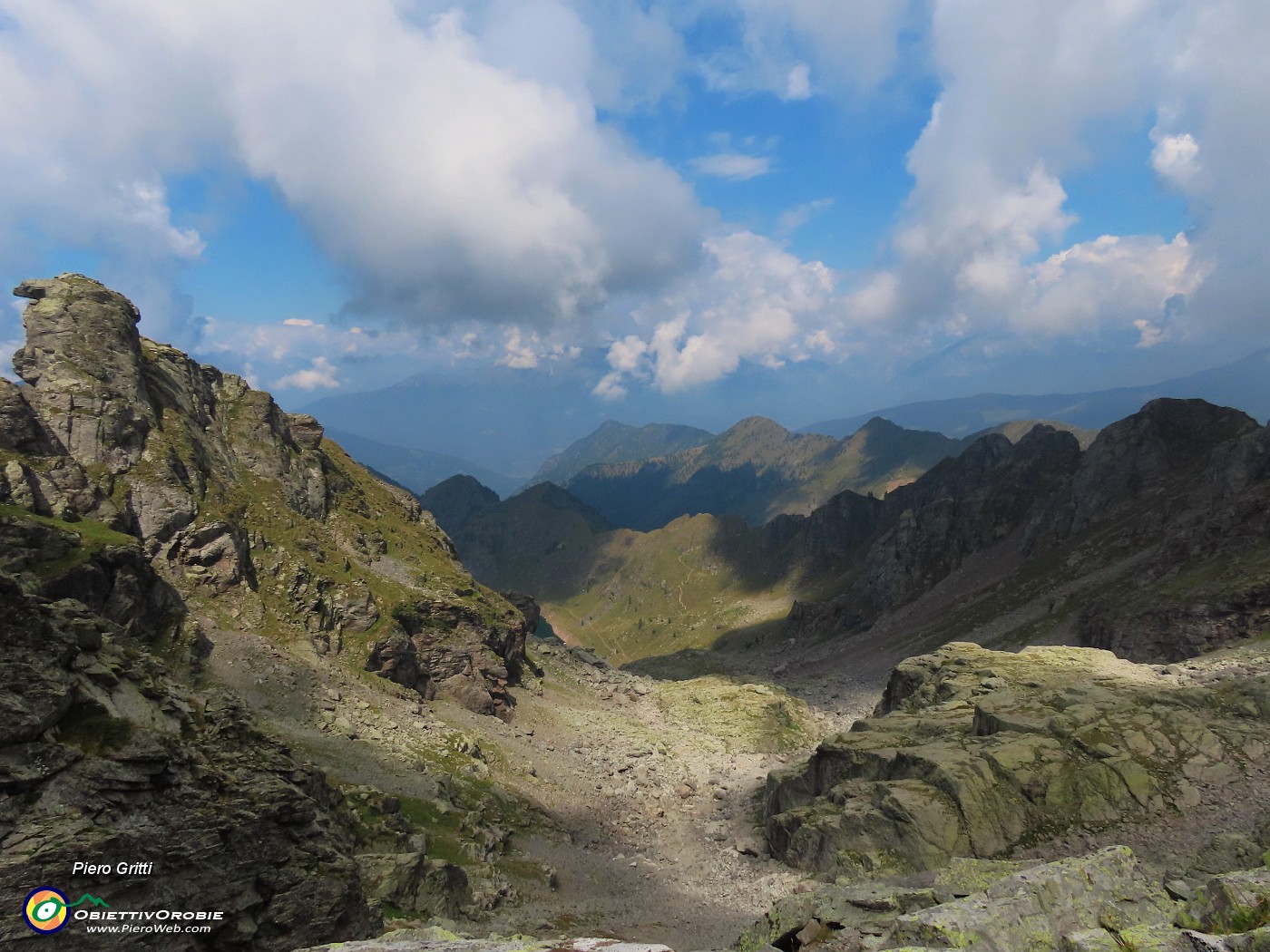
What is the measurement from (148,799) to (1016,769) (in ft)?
139

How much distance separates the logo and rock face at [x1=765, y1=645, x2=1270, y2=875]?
121 feet

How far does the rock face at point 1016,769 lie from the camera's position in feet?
112

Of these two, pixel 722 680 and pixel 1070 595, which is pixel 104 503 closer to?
pixel 722 680

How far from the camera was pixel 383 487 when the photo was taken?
109m

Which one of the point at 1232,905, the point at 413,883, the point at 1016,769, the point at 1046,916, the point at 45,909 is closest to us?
the point at 1232,905

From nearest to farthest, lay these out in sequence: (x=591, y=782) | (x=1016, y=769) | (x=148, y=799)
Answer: (x=148, y=799) → (x=1016, y=769) → (x=591, y=782)

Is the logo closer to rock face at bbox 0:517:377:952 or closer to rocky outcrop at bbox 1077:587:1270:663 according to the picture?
rock face at bbox 0:517:377:952

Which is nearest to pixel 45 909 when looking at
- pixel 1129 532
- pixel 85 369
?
pixel 85 369

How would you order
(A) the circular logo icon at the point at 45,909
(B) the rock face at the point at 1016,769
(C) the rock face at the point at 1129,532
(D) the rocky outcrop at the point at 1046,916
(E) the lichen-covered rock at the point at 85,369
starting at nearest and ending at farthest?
(D) the rocky outcrop at the point at 1046,916
(A) the circular logo icon at the point at 45,909
(B) the rock face at the point at 1016,769
(E) the lichen-covered rock at the point at 85,369
(C) the rock face at the point at 1129,532

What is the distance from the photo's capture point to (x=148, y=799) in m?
19.2

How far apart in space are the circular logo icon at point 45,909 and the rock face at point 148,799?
21 centimetres

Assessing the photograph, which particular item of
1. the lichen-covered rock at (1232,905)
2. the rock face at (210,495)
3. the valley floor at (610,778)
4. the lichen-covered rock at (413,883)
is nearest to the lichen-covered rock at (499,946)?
the lichen-covered rock at (1232,905)

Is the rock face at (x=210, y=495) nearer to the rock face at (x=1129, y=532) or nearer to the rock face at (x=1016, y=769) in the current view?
the rock face at (x=1016, y=769)

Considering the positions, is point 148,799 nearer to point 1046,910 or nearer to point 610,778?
point 1046,910
